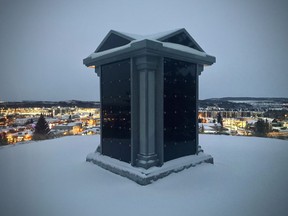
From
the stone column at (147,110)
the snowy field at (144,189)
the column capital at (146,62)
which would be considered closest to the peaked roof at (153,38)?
the column capital at (146,62)

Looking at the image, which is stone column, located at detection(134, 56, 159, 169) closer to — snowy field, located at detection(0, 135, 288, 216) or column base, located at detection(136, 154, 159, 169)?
column base, located at detection(136, 154, 159, 169)

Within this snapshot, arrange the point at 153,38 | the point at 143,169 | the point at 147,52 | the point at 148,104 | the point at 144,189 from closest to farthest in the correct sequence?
the point at 144,189
the point at 147,52
the point at 143,169
the point at 148,104
the point at 153,38

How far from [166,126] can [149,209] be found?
260 centimetres

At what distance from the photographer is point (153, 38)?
5484mm

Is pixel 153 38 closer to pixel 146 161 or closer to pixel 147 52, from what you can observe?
pixel 147 52

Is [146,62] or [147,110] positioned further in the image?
[147,110]

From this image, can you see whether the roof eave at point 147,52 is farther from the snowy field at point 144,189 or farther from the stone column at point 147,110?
the snowy field at point 144,189

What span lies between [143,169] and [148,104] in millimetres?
1742

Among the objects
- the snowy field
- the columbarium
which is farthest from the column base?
the snowy field

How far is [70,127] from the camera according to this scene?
124 feet

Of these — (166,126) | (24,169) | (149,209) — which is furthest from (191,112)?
(24,169)

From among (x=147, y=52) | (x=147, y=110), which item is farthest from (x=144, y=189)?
(x=147, y=52)

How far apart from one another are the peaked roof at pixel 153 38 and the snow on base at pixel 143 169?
3.64m

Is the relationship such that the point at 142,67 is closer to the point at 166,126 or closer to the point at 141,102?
the point at 141,102
